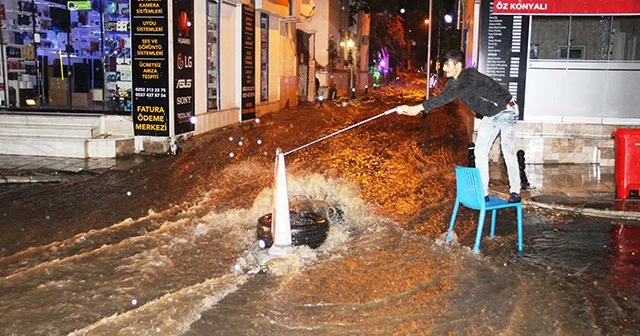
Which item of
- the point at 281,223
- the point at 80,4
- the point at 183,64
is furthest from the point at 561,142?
the point at 80,4

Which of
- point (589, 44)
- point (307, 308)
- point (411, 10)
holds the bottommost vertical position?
point (307, 308)

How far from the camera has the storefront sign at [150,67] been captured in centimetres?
1398

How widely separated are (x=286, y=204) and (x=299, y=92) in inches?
994

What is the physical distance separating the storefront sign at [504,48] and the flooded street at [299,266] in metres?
3.08

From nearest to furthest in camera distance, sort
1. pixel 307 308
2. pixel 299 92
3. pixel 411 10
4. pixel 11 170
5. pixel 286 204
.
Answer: pixel 307 308
pixel 286 204
pixel 11 170
pixel 299 92
pixel 411 10

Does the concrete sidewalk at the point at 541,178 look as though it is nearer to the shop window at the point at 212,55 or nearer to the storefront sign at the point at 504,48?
the storefront sign at the point at 504,48

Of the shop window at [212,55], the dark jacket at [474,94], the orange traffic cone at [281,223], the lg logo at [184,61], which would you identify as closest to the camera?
the orange traffic cone at [281,223]

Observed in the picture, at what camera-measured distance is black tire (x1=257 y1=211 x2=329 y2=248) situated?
6.54 metres

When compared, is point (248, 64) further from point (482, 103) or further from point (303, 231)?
point (303, 231)

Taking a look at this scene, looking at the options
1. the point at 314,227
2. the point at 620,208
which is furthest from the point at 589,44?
the point at 314,227

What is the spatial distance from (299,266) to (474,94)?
2826 mm

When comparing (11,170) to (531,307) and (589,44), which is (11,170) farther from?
(589,44)

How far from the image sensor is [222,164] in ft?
42.2

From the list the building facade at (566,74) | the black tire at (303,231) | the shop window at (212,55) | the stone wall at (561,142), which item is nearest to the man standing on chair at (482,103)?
the black tire at (303,231)
